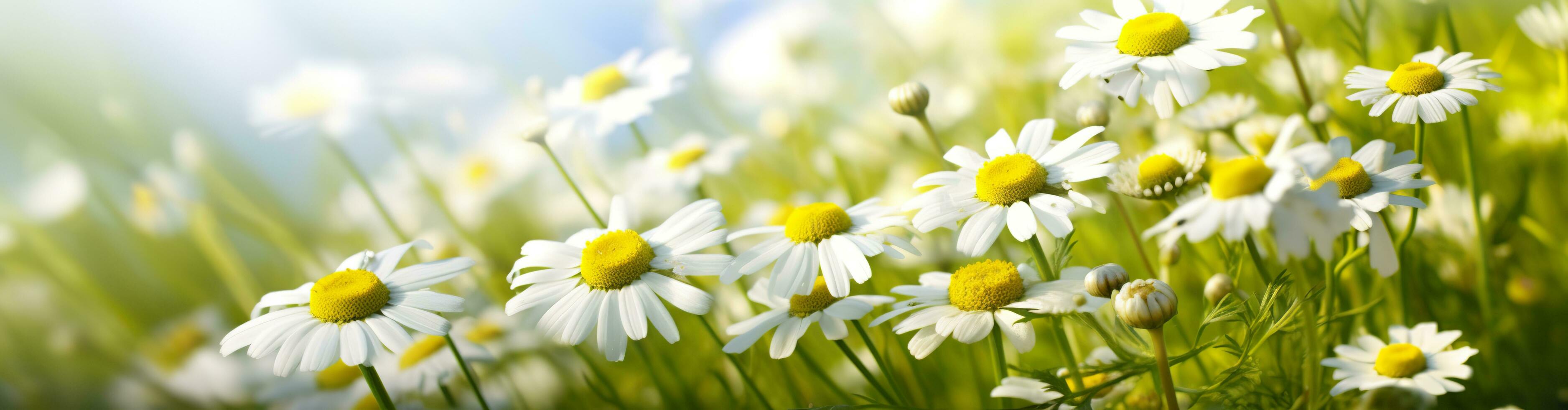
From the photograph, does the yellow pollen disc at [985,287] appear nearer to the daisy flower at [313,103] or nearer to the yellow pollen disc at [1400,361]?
the yellow pollen disc at [1400,361]

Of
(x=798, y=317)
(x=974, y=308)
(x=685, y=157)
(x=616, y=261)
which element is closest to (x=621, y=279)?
(x=616, y=261)

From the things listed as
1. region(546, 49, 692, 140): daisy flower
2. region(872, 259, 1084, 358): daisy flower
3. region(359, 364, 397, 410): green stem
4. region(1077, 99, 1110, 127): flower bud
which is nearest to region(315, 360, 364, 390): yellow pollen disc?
region(546, 49, 692, 140): daisy flower

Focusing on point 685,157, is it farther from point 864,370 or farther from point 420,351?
point 864,370

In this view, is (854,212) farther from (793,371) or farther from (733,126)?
(733,126)

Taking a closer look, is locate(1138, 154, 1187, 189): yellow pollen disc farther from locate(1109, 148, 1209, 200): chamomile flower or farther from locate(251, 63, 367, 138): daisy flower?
locate(251, 63, 367, 138): daisy flower

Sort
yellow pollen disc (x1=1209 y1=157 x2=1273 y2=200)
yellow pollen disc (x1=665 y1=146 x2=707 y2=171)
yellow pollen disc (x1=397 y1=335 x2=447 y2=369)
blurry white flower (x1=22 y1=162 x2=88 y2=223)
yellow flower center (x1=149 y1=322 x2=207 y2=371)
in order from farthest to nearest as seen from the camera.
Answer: blurry white flower (x1=22 y1=162 x2=88 y2=223) → yellow flower center (x1=149 y1=322 x2=207 y2=371) → yellow pollen disc (x1=665 y1=146 x2=707 y2=171) → yellow pollen disc (x1=397 y1=335 x2=447 y2=369) → yellow pollen disc (x1=1209 y1=157 x2=1273 y2=200)

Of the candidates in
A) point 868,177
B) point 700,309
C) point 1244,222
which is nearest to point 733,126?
point 868,177
